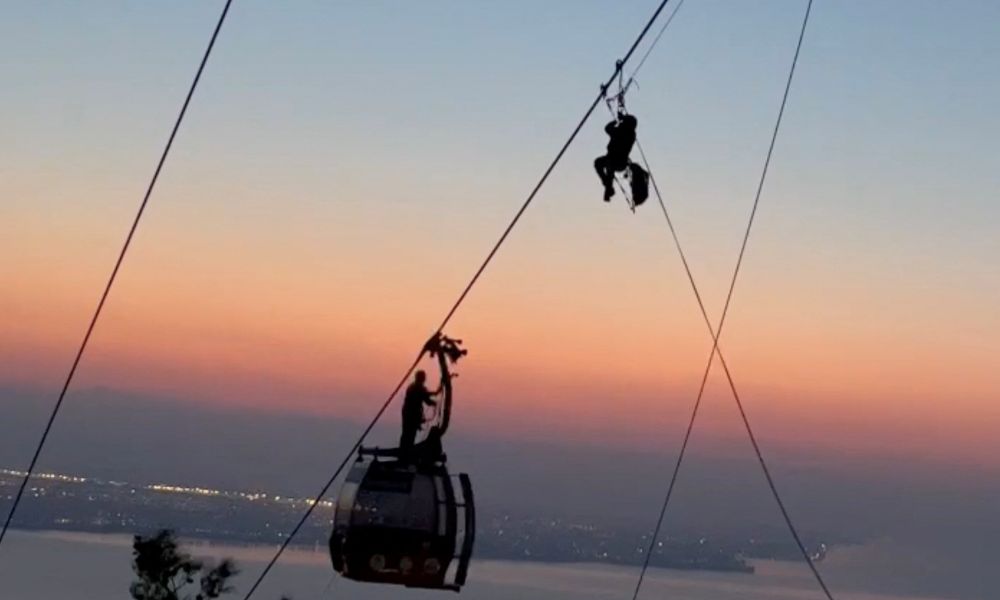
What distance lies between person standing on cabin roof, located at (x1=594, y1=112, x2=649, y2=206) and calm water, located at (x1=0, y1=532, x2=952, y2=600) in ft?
254

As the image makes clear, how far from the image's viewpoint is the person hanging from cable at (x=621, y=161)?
11.6m

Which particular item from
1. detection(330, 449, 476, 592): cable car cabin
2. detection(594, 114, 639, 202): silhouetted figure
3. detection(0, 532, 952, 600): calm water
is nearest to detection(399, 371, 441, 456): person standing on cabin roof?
detection(330, 449, 476, 592): cable car cabin

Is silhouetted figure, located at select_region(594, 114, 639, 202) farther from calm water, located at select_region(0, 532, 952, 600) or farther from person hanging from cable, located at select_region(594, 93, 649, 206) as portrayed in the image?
calm water, located at select_region(0, 532, 952, 600)

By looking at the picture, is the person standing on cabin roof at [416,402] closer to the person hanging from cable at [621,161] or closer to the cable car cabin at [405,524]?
the cable car cabin at [405,524]

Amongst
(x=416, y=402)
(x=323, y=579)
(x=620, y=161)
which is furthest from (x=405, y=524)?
(x=323, y=579)

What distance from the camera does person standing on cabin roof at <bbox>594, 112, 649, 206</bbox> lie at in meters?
11.6

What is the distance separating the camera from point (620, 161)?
1166 cm

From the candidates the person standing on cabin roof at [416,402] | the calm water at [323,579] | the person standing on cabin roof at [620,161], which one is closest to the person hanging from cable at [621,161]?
the person standing on cabin roof at [620,161]

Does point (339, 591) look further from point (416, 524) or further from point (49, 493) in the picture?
point (416, 524)

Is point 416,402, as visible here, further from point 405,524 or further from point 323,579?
point 323,579

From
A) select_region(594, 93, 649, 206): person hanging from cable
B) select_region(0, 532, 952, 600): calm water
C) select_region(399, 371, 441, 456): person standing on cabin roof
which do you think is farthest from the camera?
select_region(0, 532, 952, 600): calm water

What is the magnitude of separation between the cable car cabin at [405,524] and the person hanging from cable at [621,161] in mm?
2977

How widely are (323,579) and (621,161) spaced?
104m

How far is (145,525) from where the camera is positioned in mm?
137375
